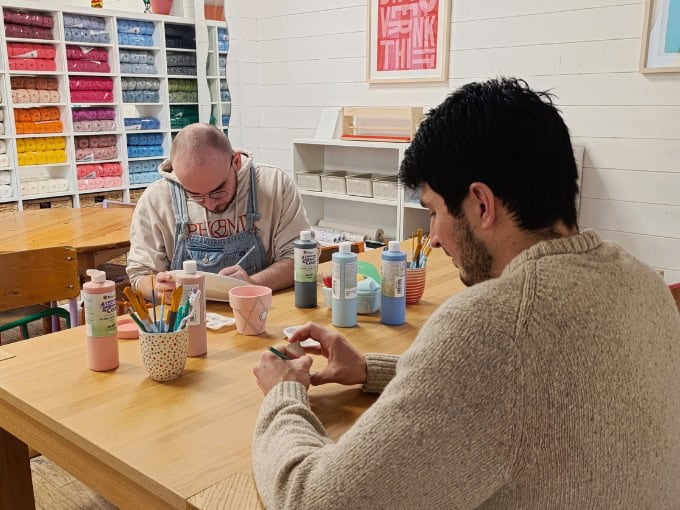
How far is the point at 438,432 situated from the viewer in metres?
0.75

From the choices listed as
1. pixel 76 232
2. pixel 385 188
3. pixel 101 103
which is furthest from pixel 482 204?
pixel 101 103

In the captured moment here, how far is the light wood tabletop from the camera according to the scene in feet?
9.71

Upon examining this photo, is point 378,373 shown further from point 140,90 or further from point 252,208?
Result: point 140,90

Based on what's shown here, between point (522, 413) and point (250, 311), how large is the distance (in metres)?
0.99

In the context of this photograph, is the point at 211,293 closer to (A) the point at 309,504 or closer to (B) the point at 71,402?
(B) the point at 71,402

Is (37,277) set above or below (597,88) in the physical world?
below

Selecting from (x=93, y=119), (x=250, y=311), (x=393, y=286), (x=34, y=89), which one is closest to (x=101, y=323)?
(x=250, y=311)

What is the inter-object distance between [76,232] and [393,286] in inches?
83.1

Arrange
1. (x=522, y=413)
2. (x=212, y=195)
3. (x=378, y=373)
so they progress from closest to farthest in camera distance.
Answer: (x=522, y=413) < (x=378, y=373) < (x=212, y=195)

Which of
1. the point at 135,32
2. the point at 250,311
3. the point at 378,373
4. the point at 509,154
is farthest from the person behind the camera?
the point at 135,32

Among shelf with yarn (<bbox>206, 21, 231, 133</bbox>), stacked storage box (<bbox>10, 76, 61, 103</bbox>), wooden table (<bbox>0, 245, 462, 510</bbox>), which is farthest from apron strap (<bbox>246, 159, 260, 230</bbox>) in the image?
stacked storage box (<bbox>10, 76, 61, 103</bbox>)

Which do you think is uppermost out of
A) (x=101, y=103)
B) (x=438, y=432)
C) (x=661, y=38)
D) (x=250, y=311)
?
(x=661, y=38)

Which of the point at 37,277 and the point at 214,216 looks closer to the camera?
the point at 214,216

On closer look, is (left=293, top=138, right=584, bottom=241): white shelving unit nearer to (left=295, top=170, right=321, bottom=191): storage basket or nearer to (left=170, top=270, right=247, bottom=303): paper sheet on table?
(left=295, top=170, right=321, bottom=191): storage basket
